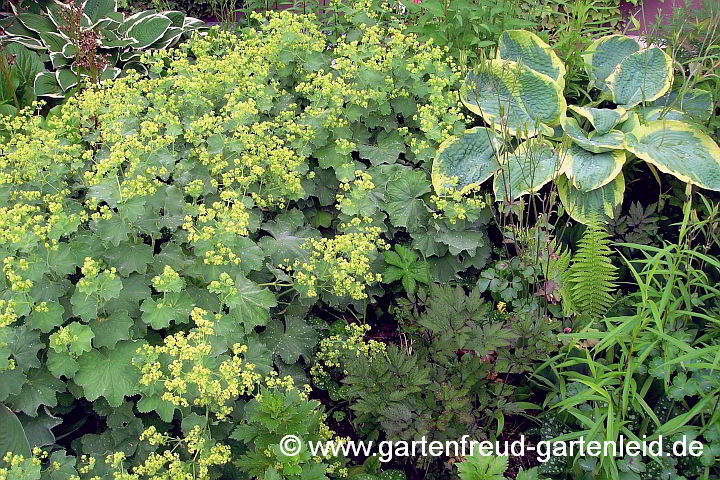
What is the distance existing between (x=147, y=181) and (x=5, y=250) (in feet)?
1.57

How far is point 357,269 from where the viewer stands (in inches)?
93.8

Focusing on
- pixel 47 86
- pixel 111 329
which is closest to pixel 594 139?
pixel 111 329

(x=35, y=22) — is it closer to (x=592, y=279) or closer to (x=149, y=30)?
(x=149, y=30)

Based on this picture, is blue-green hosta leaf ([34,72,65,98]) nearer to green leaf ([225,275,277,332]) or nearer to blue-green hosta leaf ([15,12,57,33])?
blue-green hosta leaf ([15,12,57,33])

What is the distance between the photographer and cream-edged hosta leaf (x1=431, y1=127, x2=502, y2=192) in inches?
116

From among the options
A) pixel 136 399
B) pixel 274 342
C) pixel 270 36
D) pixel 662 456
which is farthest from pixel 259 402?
pixel 270 36

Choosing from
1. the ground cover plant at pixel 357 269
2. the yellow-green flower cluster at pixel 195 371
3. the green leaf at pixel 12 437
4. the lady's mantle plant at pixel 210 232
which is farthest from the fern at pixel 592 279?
the green leaf at pixel 12 437

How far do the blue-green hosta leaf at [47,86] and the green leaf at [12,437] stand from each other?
231 centimetres

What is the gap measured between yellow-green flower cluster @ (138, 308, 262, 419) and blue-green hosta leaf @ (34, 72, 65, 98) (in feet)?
7.82

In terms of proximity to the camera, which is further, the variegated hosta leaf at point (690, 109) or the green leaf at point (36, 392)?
the variegated hosta leaf at point (690, 109)

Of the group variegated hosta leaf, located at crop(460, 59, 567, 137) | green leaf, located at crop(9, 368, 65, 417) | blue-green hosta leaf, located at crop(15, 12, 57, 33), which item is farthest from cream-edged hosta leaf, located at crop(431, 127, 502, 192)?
blue-green hosta leaf, located at crop(15, 12, 57, 33)

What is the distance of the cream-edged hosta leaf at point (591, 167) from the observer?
2891 millimetres

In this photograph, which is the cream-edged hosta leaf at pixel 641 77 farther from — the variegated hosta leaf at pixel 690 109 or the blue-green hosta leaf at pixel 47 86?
the blue-green hosta leaf at pixel 47 86

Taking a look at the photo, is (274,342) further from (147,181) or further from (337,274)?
(147,181)
